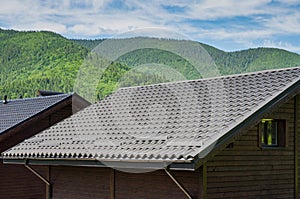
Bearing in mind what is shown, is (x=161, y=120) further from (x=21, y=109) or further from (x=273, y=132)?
(x=21, y=109)

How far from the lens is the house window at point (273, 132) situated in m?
10.6

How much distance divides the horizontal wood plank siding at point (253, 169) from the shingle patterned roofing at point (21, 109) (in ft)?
31.1

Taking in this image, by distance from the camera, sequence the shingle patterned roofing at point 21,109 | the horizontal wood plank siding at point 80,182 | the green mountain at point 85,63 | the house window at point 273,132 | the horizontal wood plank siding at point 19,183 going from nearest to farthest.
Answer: the house window at point 273,132
the horizontal wood plank siding at point 80,182
the horizontal wood plank siding at point 19,183
the shingle patterned roofing at point 21,109
the green mountain at point 85,63

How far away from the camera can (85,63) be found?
107 feet

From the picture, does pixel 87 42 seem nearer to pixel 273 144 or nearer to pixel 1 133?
pixel 1 133

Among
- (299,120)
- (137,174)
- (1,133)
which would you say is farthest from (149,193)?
(1,133)

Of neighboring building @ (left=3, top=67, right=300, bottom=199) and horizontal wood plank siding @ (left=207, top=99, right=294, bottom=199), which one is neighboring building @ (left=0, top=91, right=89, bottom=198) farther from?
horizontal wood plank siding @ (left=207, top=99, right=294, bottom=199)

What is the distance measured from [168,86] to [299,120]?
3.68 metres

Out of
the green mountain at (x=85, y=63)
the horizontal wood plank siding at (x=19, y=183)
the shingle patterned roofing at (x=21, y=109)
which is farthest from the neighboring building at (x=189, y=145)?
the shingle patterned roofing at (x=21, y=109)

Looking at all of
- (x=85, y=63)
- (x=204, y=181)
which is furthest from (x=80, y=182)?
(x=85, y=63)

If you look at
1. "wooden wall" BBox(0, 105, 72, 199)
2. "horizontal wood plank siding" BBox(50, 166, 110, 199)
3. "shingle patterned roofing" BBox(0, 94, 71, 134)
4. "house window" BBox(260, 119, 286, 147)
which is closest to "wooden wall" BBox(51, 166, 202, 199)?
"horizontal wood plank siding" BBox(50, 166, 110, 199)

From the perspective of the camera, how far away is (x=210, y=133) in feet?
29.7

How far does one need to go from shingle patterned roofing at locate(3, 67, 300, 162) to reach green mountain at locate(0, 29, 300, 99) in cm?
263

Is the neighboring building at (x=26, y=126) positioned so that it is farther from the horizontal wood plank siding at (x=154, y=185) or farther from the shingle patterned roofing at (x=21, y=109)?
the horizontal wood plank siding at (x=154, y=185)
